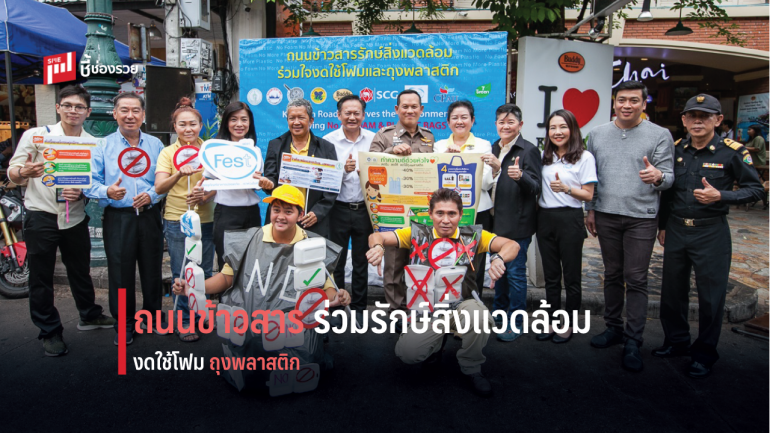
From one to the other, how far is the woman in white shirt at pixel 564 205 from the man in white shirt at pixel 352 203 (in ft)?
5.24

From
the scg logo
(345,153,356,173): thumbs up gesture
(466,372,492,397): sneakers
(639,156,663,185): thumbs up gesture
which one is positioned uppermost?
the scg logo

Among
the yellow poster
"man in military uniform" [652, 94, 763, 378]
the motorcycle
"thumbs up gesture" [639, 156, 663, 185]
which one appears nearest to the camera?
"man in military uniform" [652, 94, 763, 378]

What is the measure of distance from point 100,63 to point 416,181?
14.0ft

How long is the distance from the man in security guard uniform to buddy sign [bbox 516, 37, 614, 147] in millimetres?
2442

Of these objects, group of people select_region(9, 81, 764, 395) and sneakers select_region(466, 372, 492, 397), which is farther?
group of people select_region(9, 81, 764, 395)

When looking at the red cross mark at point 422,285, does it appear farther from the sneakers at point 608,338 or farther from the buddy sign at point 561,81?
the buddy sign at point 561,81

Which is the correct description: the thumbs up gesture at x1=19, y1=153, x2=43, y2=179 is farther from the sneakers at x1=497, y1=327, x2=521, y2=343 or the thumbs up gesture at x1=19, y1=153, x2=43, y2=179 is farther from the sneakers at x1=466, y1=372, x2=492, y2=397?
the sneakers at x1=497, y1=327, x2=521, y2=343

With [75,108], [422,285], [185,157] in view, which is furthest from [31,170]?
[422,285]

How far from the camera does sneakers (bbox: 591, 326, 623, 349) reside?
14.2 feet

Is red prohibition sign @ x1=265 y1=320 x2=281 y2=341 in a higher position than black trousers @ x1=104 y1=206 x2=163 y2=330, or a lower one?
lower

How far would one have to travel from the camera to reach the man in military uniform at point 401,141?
169 inches

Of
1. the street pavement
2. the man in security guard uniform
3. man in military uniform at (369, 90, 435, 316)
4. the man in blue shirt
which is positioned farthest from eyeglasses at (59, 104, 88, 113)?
the man in security guard uniform

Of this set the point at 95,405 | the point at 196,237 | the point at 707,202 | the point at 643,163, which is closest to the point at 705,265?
the point at 707,202

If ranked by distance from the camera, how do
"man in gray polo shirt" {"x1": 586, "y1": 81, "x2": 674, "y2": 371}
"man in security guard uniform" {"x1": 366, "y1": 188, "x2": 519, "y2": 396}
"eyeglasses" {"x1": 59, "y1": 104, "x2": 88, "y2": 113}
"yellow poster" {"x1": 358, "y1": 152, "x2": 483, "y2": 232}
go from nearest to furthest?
"man in security guard uniform" {"x1": 366, "y1": 188, "x2": 519, "y2": 396}, "man in gray polo shirt" {"x1": 586, "y1": 81, "x2": 674, "y2": 371}, "eyeglasses" {"x1": 59, "y1": 104, "x2": 88, "y2": 113}, "yellow poster" {"x1": 358, "y1": 152, "x2": 483, "y2": 232}
